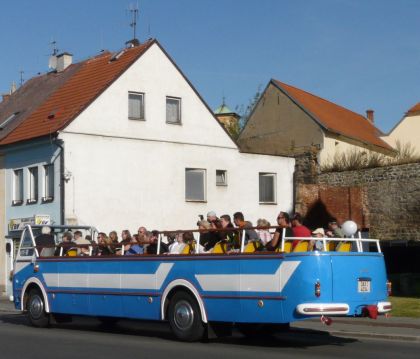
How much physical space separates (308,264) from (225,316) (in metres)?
1.84

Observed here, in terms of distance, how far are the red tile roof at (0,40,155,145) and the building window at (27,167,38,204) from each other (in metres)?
1.37

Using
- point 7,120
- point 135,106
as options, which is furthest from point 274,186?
point 7,120

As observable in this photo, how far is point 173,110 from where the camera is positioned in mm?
34438

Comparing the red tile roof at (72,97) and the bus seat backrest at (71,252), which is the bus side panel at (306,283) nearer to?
the bus seat backrest at (71,252)

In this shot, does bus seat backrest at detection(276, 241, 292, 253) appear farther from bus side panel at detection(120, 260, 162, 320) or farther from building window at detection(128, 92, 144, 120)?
building window at detection(128, 92, 144, 120)

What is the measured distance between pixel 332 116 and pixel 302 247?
3659 centimetres

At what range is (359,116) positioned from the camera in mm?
59688

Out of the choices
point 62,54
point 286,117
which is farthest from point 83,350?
point 286,117

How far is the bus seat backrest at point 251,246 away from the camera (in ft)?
42.9

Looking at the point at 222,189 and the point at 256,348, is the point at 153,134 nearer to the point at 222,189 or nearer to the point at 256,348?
the point at 222,189

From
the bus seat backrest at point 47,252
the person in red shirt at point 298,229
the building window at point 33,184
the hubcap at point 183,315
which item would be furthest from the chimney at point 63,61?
the person in red shirt at point 298,229

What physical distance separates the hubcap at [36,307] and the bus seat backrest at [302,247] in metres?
6.82

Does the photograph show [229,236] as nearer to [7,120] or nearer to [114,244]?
[114,244]

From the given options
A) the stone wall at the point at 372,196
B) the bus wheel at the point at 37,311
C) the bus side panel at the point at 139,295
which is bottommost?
the bus wheel at the point at 37,311
